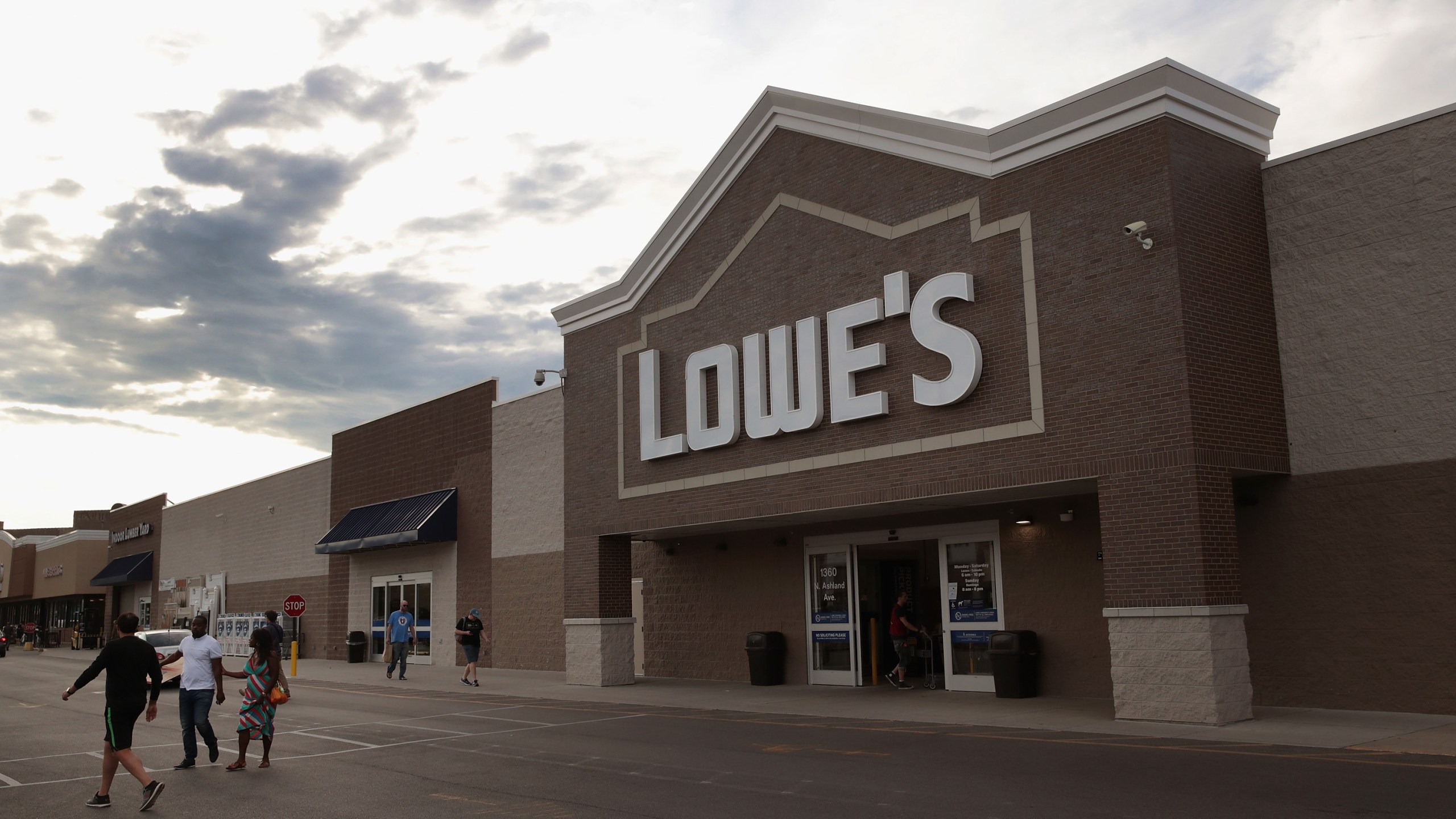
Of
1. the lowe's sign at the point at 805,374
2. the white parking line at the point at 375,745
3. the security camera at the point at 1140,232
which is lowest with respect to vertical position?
the white parking line at the point at 375,745

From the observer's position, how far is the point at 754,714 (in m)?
16.9

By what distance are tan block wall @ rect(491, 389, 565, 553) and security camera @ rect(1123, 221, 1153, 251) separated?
16752 millimetres

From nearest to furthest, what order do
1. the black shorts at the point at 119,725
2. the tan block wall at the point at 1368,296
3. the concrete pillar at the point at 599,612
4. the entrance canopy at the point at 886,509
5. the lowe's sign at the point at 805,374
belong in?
the black shorts at the point at 119,725 < the tan block wall at the point at 1368,296 < the entrance canopy at the point at 886,509 < the lowe's sign at the point at 805,374 < the concrete pillar at the point at 599,612

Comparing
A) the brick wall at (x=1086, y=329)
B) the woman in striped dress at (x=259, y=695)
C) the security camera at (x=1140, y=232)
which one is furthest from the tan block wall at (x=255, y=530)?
the security camera at (x=1140, y=232)

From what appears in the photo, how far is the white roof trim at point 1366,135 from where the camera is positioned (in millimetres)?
14156

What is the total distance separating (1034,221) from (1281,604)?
6140mm

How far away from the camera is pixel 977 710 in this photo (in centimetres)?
1587

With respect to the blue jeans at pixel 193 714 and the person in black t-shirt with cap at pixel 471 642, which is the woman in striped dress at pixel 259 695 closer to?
the blue jeans at pixel 193 714

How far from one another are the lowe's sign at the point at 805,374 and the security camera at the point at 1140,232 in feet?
8.43

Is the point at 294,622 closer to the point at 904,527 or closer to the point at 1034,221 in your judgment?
the point at 904,527

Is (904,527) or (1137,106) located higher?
(1137,106)

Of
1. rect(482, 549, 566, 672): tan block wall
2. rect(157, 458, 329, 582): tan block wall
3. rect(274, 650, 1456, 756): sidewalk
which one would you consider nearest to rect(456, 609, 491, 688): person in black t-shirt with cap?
rect(274, 650, 1456, 756): sidewalk

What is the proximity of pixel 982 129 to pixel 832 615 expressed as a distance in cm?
934

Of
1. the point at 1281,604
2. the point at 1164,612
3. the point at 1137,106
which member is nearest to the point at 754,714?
the point at 1164,612
